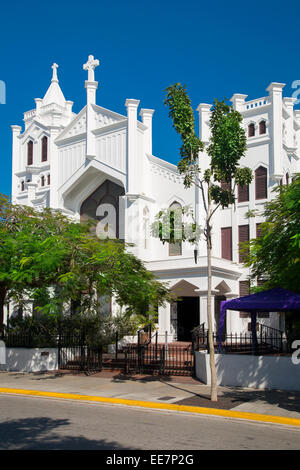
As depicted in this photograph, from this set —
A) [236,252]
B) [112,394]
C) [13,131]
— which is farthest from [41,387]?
[13,131]

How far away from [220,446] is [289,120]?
2609 centimetres

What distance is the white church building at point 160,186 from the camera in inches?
1132

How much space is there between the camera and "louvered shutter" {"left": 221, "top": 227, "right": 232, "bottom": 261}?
99.8 ft

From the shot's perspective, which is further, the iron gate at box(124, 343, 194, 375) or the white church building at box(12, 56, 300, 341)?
the white church building at box(12, 56, 300, 341)

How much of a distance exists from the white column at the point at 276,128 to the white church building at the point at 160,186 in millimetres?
57

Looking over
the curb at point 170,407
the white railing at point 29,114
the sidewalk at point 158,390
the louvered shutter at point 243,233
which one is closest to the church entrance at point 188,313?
the louvered shutter at point 243,233

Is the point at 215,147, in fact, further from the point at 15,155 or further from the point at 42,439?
the point at 15,155

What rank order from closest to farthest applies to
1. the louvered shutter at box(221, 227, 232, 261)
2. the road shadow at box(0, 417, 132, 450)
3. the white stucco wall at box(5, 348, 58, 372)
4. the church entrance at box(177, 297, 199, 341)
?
1. the road shadow at box(0, 417, 132, 450)
2. the white stucco wall at box(5, 348, 58, 372)
3. the church entrance at box(177, 297, 199, 341)
4. the louvered shutter at box(221, 227, 232, 261)

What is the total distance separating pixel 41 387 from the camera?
1662 centimetres

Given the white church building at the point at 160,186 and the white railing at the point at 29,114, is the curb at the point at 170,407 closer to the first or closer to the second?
the white church building at the point at 160,186

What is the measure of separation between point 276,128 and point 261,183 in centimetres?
325

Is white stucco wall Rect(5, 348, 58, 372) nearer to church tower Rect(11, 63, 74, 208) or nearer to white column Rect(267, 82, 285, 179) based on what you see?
white column Rect(267, 82, 285, 179)

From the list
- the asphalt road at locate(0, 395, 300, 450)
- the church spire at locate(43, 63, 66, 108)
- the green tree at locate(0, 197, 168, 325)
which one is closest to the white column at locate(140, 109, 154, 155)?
the church spire at locate(43, 63, 66, 108)

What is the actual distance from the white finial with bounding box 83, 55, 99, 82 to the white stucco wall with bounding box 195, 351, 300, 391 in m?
23.3
